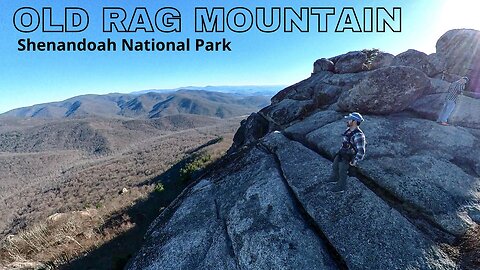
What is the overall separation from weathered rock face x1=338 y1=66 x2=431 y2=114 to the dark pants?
759cm

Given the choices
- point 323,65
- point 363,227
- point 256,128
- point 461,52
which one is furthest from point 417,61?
point 363,227

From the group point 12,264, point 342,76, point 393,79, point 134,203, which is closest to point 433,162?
point 393,79

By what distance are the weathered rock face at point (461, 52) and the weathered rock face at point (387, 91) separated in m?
10.4

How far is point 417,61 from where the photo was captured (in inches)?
1042

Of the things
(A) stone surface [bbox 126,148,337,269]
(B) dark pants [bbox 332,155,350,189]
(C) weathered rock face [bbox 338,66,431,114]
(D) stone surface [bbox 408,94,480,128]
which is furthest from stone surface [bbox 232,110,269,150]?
(B) dark pants [bbox 332,155,350,189]

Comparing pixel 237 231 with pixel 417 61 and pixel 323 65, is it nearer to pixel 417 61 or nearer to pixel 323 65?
pixel 417 61

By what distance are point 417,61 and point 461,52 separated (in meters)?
3.87

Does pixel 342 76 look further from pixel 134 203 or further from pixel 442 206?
pixel 134 203

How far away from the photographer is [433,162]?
45.0ft

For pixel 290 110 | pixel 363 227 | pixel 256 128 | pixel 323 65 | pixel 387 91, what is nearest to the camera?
pixel 363 227

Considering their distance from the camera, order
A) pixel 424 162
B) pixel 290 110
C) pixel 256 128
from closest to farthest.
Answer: pixel 424 162 < pixel 290 110 < pixel 256 128

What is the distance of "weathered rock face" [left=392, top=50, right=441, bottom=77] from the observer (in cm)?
2580

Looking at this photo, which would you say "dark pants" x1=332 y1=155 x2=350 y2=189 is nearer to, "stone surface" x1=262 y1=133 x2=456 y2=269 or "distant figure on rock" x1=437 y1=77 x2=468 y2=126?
"stone surface" x1=262 y1=133 x2=456 y2=269

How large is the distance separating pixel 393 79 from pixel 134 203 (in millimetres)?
25388
